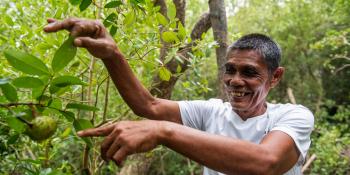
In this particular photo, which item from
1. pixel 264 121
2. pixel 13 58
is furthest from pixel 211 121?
pixel 13 58

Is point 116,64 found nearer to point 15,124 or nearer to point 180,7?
point 15,124

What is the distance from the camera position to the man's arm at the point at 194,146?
3.08 ft

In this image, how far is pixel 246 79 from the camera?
1.75m

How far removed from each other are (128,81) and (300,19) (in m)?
8.15

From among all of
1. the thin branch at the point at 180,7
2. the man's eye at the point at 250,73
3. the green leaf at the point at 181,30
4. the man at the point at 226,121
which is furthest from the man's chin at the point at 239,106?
the thin branch at the point at 180,7

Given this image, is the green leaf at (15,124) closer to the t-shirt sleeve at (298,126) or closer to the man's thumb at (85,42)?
the man's thumb at (85,42)

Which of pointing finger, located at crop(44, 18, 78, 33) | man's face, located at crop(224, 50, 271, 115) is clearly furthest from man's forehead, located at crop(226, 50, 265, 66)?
pointing finger, located at crop(44, 18, 78, 33)

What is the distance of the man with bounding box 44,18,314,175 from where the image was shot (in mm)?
975

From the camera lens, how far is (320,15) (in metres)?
8.98

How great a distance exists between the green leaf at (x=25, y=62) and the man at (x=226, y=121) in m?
0.11

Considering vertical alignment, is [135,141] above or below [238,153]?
above

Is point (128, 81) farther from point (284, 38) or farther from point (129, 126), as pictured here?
point (284, 38)

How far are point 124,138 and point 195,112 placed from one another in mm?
1042

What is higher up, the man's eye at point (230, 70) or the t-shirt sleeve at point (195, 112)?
the man's eye at point (230, 70)
